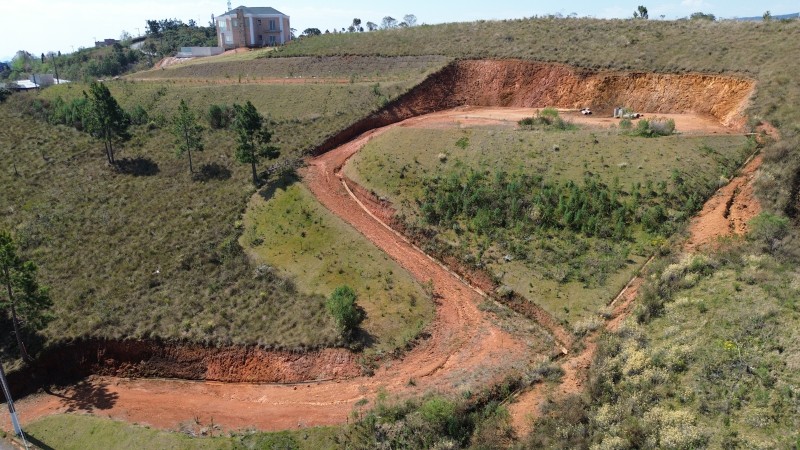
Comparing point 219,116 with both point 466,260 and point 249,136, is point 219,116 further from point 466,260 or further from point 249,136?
point 466,260

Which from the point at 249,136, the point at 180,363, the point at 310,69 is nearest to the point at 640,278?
the point at 180,363

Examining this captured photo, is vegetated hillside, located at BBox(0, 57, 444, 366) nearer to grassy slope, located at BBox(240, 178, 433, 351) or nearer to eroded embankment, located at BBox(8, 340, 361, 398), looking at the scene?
eroded embankment, located at BBox(8, 340, 361, 398)

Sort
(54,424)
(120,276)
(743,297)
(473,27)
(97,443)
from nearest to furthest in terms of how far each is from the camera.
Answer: (743,297)
(97,443)
(54,424)
(120,276)
(473,27)

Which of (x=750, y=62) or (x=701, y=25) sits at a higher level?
(x=701, y=25)

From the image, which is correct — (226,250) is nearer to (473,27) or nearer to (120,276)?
(120,276)

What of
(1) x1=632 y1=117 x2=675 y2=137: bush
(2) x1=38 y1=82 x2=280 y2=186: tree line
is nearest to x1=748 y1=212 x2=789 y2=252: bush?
(1) x1=632 y1=117 x2=675 y2=137: bush

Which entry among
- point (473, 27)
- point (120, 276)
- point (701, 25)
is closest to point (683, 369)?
point (120, 276)

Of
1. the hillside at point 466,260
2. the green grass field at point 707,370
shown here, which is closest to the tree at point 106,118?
the hillside at point 466,260
